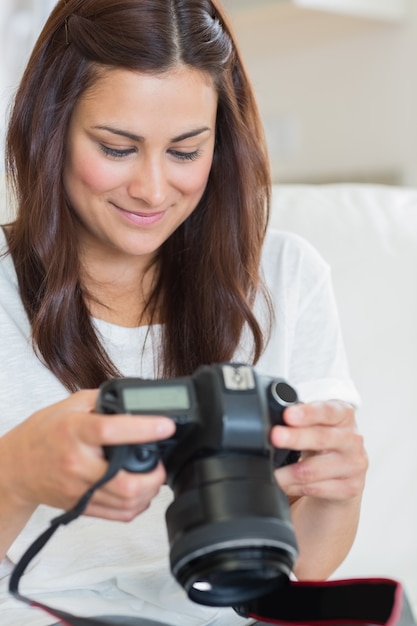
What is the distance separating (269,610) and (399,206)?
2.38ft

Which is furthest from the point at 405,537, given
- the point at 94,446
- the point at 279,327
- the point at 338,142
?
the point at 338,142

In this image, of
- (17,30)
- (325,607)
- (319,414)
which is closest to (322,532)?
(325,607)

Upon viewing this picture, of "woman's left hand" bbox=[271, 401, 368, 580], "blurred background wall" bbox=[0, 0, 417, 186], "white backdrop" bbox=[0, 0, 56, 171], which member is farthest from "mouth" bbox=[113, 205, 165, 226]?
"blurred background wall" bbox=[0, 0, 417, 186]

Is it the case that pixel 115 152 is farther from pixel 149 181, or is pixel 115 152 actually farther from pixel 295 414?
pixel 295 414

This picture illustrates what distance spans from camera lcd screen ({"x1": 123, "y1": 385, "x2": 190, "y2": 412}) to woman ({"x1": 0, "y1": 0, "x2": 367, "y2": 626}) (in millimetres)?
154

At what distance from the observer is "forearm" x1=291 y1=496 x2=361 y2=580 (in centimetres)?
106

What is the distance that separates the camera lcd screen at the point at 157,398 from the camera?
76 cm

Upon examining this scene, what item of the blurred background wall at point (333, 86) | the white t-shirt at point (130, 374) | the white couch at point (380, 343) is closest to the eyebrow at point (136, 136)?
the white t-shirt at point (130, 374)

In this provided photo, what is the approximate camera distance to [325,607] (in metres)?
0.93

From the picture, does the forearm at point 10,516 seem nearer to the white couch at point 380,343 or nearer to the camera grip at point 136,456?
the camera grip at point 136,456

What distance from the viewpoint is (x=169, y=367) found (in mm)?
1182

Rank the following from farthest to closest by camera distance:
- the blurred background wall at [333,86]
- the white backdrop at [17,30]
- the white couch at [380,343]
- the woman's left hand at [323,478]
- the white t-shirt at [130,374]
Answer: the blurred background wall at [333,86] → the white backdrop at [17,30] → the white couch at [380,343] → the white t-shirt at [130,374] → the woman's left hand at [323,478]

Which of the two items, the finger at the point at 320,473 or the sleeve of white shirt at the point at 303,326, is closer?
the finger at the point at 320,473

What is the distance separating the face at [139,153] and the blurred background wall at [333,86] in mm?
1255
